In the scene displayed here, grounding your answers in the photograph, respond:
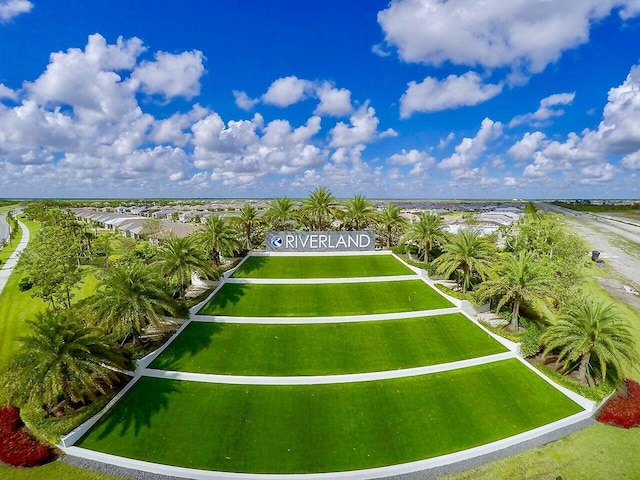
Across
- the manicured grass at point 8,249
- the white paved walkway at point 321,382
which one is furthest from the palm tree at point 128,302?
the manicured grass at point 8,249

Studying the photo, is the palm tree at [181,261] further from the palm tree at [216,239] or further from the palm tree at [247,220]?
the palm tree at [247,220]

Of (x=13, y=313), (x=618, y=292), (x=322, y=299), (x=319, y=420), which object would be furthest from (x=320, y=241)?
(x=618, y=292)

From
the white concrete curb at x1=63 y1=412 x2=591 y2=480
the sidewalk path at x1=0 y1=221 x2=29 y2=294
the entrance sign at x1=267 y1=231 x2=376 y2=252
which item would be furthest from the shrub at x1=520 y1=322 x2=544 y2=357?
the sidewalk path at x1=0 y1=221 x2=29 y2=294

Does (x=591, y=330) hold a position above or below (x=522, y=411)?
above

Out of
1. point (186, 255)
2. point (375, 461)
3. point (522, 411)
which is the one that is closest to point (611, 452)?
point (522, 411)

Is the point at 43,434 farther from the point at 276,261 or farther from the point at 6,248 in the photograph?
the point at 6,248

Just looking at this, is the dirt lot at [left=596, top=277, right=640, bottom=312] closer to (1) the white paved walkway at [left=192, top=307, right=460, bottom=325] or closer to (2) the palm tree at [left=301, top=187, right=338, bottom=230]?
(1) the white paved walkway at [left=192, top=307, right=460, bottom=325]
